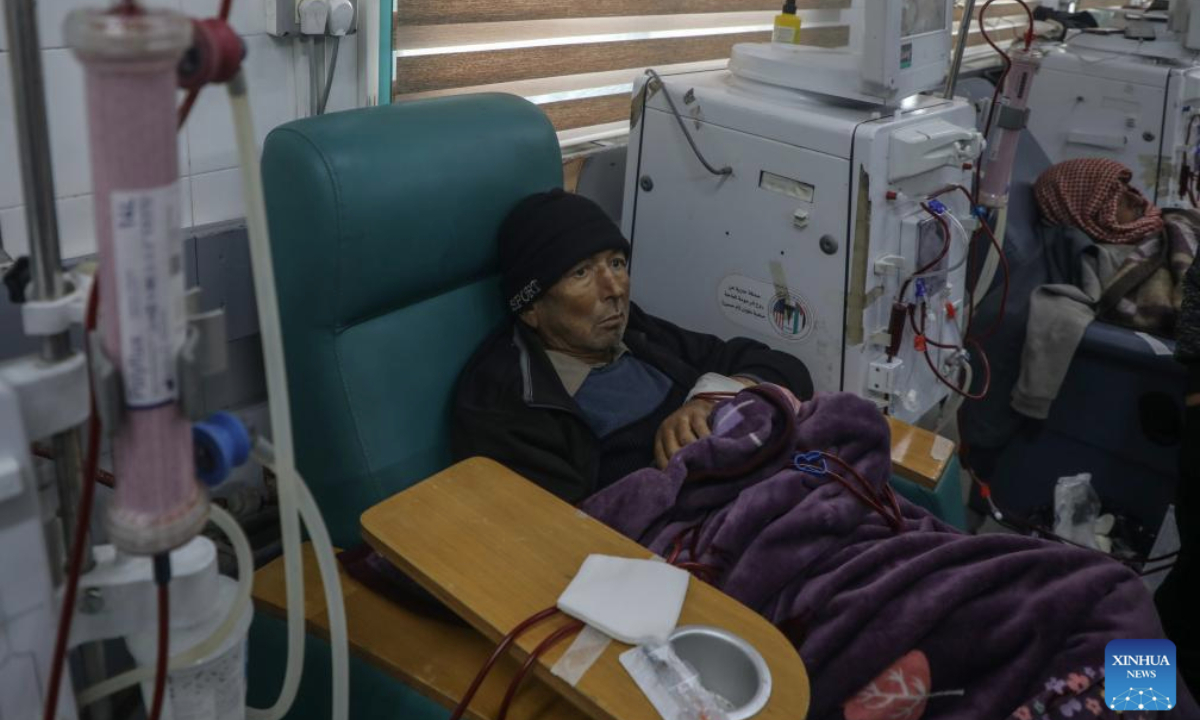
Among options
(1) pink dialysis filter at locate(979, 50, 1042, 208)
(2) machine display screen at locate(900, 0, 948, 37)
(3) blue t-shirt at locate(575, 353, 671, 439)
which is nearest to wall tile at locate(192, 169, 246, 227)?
(3) blue t-shirt at locate(575, 353, 671, 439)

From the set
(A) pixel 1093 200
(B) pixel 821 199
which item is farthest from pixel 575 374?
(A) pixel 1093 200

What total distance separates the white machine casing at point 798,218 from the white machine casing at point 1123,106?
1.13 m

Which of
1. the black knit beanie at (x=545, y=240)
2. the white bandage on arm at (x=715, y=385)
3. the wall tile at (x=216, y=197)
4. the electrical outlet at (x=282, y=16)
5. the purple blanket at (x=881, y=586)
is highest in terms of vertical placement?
the electrical outlet at (x=282, y=16)

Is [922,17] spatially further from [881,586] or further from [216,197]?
[216,197]

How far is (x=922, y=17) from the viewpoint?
71.5 inches

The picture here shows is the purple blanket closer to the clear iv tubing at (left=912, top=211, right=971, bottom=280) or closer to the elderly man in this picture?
the elderly man

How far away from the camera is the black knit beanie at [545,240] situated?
162 cm

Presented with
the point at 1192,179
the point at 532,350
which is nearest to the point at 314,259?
the point at 532,350

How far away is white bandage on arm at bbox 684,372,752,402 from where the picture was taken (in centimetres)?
173

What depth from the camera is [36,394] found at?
2.42 ft

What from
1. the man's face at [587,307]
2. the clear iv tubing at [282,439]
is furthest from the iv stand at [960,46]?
the clear iv tubing at [282,439]

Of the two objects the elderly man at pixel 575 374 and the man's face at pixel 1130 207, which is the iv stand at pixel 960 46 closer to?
the elderly man at pixel 575 374

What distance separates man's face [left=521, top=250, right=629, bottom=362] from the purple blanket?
0.97 feet

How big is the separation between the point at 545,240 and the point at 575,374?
0.84ft
